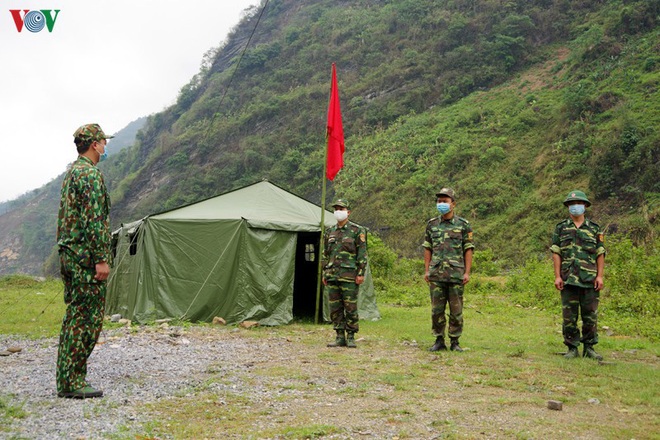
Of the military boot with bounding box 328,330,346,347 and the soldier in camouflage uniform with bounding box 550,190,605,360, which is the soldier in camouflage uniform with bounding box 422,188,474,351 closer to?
the soldier in camouflage uniform with bounding box 550,190,605,360

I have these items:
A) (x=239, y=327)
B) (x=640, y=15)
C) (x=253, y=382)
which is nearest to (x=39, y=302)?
(x=239, y=327)

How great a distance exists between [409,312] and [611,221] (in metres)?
11.1

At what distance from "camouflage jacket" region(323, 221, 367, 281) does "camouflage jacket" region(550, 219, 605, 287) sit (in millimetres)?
2260

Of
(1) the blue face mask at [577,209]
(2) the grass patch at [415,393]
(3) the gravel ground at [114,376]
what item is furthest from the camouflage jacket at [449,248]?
(3) the gravel ground at [114,376]

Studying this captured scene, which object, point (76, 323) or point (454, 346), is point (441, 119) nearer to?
point (454, 346)

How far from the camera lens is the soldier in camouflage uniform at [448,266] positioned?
635 cm

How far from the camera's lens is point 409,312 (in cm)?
1088

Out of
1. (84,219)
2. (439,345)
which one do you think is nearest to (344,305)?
(439,345)

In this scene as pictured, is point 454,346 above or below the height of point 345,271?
below

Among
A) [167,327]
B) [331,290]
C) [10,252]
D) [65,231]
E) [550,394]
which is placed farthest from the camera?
[10,252]

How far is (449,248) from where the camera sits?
252 inches

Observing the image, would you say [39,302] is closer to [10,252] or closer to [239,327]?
[239,327]

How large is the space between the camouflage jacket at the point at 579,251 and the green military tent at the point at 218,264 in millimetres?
4157

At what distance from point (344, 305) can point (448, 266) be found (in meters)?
1.44
